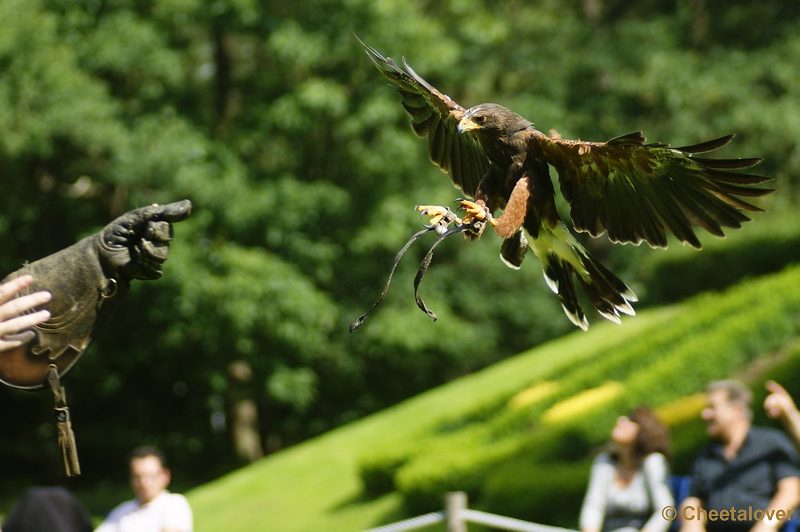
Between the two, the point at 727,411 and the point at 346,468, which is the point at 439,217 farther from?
the point at 346,468

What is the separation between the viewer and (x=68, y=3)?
11289 mm

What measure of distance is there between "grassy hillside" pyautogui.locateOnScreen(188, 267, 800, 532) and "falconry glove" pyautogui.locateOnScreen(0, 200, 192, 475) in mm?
4373

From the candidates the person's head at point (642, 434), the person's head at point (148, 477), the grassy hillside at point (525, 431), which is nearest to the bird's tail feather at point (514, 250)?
the person's head at point (642, 434)

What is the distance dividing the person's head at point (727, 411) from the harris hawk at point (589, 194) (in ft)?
3.29

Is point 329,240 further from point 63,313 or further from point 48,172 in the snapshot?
point 63,313

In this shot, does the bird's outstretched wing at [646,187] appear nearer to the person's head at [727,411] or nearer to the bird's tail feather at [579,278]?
the bird's tail feather at [579,278]

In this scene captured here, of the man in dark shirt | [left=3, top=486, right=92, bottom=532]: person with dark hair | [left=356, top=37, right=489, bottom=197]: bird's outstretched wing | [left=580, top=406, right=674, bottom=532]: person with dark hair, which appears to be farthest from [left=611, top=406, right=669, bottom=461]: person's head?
[left=3, top=486, right=92, bottom=532]: person with dark hair

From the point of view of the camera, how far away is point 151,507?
375 centimetres

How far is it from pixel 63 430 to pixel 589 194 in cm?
174

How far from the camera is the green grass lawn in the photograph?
27.5ft

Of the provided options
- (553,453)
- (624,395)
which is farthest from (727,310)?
(553,453)

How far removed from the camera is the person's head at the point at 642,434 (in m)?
3.94

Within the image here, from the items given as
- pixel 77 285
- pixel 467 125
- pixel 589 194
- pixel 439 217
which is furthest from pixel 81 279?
pixel 589 194

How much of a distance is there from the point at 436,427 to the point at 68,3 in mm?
7115
